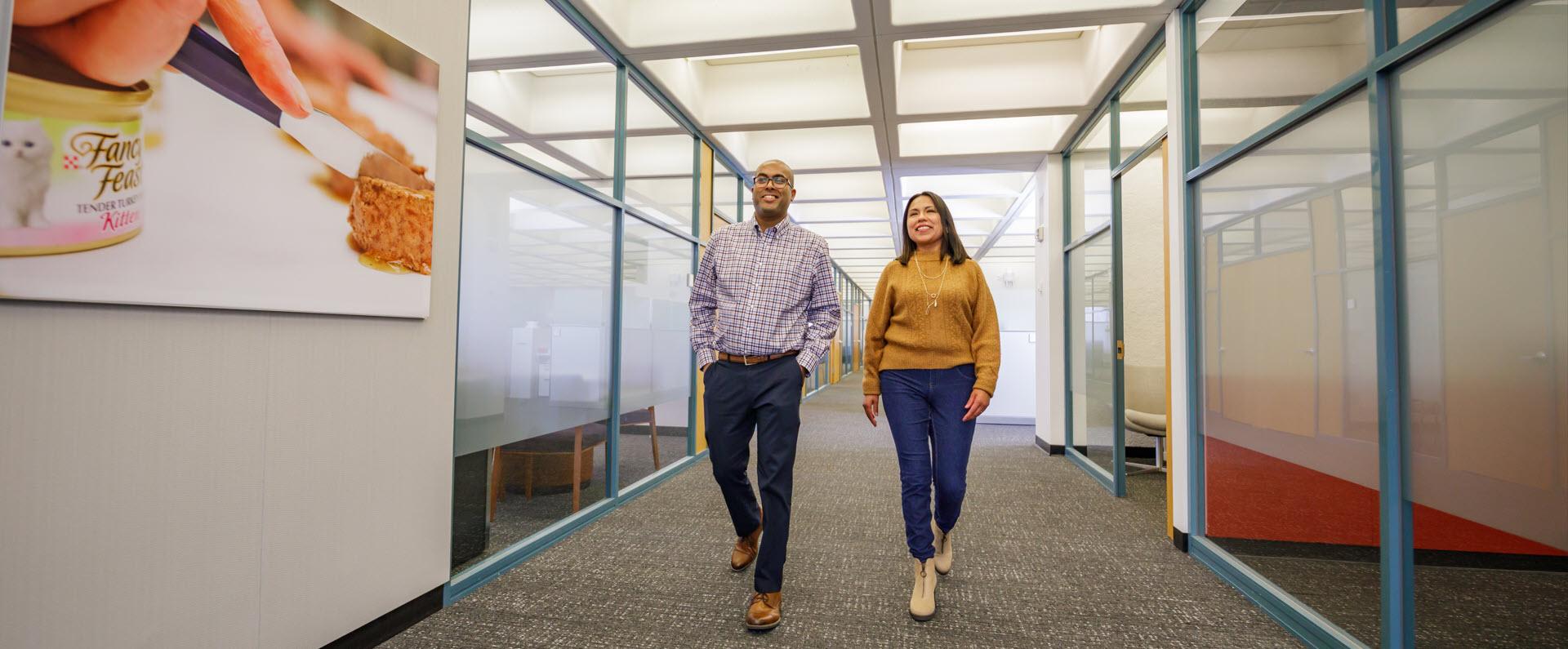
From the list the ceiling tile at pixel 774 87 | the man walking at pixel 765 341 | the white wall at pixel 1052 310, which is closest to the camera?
the man walking at pixel 765 341

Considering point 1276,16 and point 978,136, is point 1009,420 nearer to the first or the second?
point 978,136

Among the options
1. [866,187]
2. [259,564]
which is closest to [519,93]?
[259,564]

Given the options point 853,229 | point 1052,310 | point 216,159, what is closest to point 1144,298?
point 1052,310

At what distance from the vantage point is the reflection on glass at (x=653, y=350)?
3.56m

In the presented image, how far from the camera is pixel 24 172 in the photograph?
110cm

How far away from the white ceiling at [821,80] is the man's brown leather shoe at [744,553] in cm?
178

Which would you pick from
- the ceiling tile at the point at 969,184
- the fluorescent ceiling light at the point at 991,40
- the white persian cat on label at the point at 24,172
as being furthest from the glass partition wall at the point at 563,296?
the ceiling tile at the point at 969,184

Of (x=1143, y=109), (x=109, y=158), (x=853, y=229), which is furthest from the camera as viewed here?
(x=853, y=229)

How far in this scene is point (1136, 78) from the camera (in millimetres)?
3475

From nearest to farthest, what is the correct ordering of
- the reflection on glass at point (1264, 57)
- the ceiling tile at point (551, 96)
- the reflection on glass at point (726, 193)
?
the reflection on glass at point (1264, 57)
the ceiling tile at point (551, 96)
the reflection on glass at point (726, 193)

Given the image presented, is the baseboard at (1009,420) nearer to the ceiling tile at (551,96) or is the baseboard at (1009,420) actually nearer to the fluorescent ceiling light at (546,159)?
the ceiling tile at (551,96)

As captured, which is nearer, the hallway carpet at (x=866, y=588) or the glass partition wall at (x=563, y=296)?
the hallway carpet at (x=866, y=588)

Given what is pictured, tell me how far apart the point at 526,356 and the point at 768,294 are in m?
1.20

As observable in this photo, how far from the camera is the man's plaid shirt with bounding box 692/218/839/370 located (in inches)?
77.4
